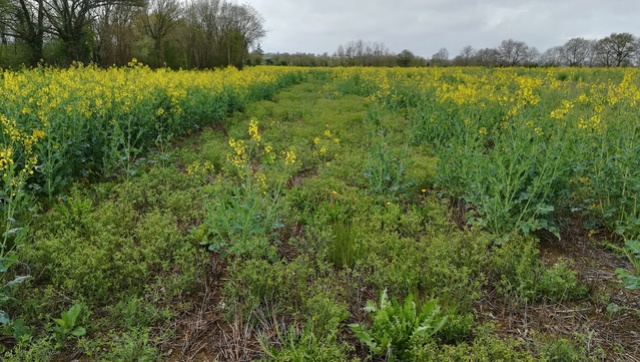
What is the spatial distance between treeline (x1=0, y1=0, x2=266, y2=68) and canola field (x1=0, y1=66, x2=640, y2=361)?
12165 millimetres

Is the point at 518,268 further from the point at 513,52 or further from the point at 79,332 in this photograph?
the point at 513,52

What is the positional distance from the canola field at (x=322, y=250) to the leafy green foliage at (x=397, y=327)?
0.01 meters

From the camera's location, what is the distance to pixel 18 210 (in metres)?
3.57

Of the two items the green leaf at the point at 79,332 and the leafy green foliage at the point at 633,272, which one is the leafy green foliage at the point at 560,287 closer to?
the leafy green foliage at the point at 633,272

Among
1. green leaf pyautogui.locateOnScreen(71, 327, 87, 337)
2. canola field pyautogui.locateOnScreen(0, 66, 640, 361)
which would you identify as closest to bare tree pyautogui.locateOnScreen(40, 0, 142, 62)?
canola field pyautogui.locateOnScreen(0, 66, 640, 361)

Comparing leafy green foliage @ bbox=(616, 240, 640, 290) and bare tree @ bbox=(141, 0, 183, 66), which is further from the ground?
bare tree @ bbox=(141, 0, 183, 66)

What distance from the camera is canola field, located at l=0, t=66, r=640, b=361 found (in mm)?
2434

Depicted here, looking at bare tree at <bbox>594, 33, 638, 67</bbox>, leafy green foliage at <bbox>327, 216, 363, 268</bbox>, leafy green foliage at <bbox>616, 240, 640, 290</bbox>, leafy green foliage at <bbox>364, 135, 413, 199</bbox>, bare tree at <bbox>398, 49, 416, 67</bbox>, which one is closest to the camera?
leafy green foliage at <bbox>616, 240, 640, 290</bbox>

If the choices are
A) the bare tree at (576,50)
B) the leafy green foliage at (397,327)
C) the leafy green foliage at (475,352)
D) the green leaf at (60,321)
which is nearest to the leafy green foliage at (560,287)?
the leafy green foliage at (475,352)

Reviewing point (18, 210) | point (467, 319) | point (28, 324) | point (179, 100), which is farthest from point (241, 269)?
point (179, 100)

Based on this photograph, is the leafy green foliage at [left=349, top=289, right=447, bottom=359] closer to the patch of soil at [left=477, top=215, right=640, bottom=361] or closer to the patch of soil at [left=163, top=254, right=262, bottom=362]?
the patch of soil at [left=477, top=215, right=640, bottom=361]

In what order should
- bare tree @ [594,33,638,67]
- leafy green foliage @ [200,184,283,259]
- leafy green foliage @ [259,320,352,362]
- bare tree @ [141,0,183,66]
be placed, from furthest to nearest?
bare tree @ [594,33,638,67], bare tree @ [141,0,183,66], leafy green foliage @ [200,184,283,259], leafy green foliage @ [259,320,352,362]

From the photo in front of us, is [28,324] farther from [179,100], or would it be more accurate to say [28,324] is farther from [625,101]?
[625,101]

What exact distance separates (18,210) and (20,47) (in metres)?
23.3
